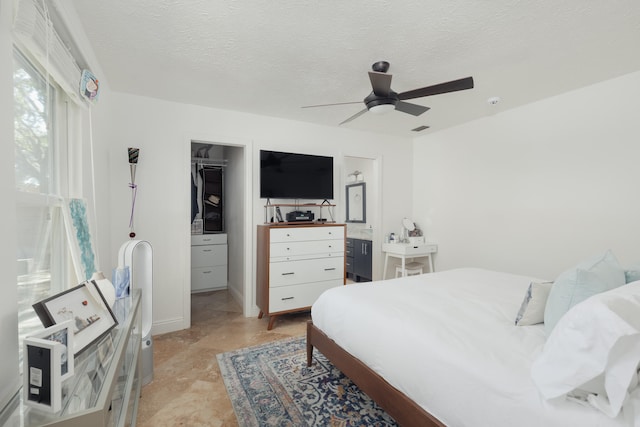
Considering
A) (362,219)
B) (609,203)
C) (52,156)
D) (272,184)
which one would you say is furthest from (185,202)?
(609,203)

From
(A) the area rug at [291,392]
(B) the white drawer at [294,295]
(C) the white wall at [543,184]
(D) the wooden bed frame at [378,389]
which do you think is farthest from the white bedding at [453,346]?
(C) the white wall at [543,184]

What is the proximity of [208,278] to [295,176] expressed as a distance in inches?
92.2

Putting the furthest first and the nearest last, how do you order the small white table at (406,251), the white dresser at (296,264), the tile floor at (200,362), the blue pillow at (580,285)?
1. the small white table at (406,251)
2. the white dresser at (296,264)
3. the tile floor at (200,362)
4. the blue pillow at (580,285)

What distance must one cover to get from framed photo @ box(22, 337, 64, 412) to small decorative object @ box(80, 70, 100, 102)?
5.04ft

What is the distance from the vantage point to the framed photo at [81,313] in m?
1.03

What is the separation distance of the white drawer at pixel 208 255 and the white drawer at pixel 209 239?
0.06 metres

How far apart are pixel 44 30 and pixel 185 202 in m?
2.09

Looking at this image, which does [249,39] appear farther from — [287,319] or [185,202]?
[287,319]

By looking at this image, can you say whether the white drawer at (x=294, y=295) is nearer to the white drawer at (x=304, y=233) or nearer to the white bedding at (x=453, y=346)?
the white drawer at (x=304, y=233)

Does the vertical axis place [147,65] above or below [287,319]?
above

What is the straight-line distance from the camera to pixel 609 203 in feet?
8.84

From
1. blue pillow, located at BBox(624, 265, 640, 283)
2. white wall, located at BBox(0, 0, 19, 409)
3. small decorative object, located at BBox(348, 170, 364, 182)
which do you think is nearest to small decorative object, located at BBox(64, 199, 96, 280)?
white wall, located at BBox(0, 0, 19, 409)

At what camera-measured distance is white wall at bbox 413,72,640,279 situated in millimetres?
2621

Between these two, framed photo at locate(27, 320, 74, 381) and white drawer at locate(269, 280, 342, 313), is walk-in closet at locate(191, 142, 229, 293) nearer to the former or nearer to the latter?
white drawer at locate(269, 280, 342, 313)
